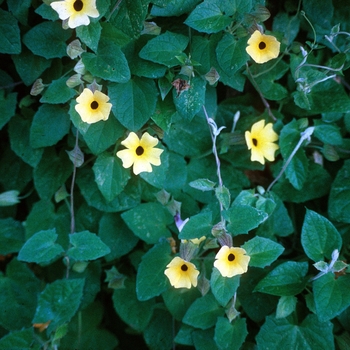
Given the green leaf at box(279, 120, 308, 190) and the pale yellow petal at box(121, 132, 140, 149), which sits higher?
the pale yellow petal at box(121, 132, 140, 149)

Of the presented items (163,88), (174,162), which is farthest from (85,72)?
(174,162)

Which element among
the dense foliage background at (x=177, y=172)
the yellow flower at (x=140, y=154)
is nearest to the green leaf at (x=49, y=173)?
the dense foliage background at (x=177, y=172)

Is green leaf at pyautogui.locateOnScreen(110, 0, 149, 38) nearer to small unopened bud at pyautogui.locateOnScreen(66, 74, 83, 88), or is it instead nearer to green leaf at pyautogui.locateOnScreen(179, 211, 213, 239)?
small unopened bud at pyautogui.locateOnScreen(66, 74, 83, 88)

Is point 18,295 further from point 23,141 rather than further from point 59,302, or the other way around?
point 23,141

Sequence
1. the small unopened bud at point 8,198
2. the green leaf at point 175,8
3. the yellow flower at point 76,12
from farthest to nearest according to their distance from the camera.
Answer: the small unopened bud at point 8,198
the green leaf at point 175,8
the yellow flower at point 76,12

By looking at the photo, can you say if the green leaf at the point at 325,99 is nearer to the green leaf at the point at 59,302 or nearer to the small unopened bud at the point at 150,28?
the small unopened bud at the point at 150,28

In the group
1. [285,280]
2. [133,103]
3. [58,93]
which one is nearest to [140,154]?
[133,103]

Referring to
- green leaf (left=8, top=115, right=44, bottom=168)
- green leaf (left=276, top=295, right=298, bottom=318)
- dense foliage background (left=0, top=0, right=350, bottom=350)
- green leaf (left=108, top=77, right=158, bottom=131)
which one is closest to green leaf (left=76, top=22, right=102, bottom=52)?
dense foliage background (left=0, top=0, right=350, bottom=350)
